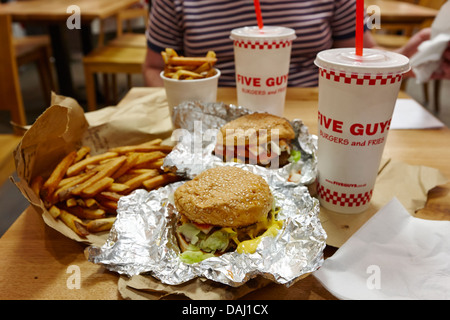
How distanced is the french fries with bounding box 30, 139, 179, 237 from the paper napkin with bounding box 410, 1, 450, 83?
1.33m

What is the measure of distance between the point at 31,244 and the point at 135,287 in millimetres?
414

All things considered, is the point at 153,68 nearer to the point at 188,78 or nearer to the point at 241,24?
the point at 241,24

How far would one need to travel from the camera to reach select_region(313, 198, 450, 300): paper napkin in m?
0.88

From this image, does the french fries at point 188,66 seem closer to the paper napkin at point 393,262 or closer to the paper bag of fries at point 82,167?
the paper bag of fries at point 82,167

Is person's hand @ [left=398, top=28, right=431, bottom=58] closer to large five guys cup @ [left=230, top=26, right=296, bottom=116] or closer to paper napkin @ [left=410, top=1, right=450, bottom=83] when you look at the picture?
paper napkin @ [left=410, top=1, right=450, bottom=83]

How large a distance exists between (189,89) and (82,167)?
55cm

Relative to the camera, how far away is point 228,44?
2.32 meters

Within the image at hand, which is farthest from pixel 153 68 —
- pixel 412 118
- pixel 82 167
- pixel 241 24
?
pixel 412 118

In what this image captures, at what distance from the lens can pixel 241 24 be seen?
2.30 m

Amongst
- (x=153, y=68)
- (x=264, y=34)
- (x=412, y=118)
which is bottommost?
(x=412, y=118)

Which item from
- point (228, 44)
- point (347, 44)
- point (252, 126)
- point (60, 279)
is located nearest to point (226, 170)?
point (252, 126)

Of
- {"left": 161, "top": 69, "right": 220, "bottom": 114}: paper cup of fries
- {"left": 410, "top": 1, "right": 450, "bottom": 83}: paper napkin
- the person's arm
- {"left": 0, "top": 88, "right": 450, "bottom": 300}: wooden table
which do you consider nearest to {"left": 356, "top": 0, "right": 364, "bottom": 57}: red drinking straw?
{"left": 0, "top": 88, "right": 450, "bottom": 300}: wooden table

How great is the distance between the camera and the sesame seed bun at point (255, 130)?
1398 mm

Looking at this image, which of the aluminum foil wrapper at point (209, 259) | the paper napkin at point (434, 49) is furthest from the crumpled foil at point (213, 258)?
the paper napkin at point (434, 49)
